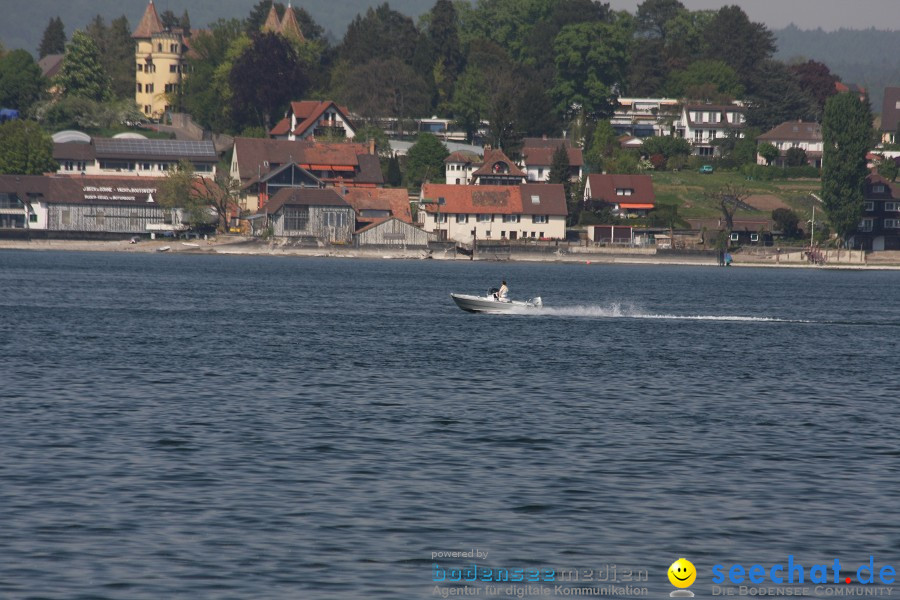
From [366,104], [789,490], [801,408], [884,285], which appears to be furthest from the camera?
[366,104]

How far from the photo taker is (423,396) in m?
36.4

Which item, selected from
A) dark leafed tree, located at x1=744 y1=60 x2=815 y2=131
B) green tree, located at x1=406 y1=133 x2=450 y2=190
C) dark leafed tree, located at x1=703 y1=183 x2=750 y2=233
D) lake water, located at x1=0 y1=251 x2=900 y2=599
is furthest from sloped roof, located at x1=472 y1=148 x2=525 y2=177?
lake water, located at x1=0 y1=251 x2=900 y2=599

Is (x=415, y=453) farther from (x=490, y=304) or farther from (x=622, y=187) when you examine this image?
(x=622, y=187)

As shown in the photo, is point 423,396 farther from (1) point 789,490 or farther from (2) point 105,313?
(2) point 105,313

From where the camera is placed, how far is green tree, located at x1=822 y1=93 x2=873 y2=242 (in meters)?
143

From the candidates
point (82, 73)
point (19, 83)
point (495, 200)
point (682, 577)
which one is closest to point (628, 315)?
point (682, 577)

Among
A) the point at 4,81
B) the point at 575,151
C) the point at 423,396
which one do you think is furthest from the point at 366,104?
the point at 423,396

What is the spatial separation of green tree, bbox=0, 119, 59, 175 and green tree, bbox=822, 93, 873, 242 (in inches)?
3959

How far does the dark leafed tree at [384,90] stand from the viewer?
188m

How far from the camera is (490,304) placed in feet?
220

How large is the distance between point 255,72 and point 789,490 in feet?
552

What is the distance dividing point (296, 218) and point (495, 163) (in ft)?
95.9

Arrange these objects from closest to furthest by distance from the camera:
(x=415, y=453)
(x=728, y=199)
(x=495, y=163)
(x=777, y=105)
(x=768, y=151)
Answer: (x=415, y=453) < (x=728, y=199) < (x=495, y=163) < (x=768, y=151) < (x=777, y=105)

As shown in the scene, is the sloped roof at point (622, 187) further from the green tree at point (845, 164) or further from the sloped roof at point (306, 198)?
the sloped roof at point (306, 198)
